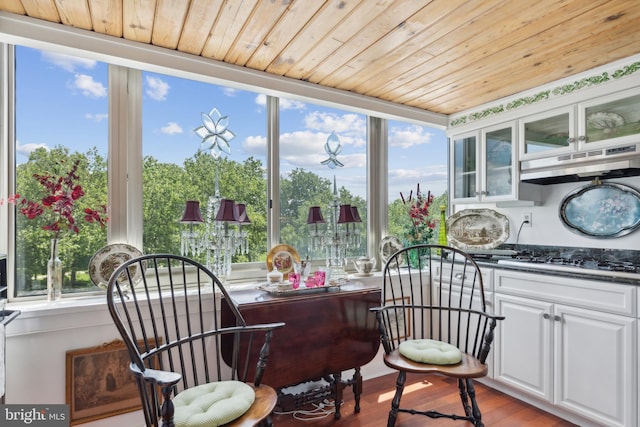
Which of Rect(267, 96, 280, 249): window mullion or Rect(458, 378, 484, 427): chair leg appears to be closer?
Rect(458, 378, 484, 427): chair leg

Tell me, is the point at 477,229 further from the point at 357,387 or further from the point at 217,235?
the point at 217,235

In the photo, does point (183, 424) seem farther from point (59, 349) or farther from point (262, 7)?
point (262, 7)

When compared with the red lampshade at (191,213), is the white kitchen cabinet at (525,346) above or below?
below

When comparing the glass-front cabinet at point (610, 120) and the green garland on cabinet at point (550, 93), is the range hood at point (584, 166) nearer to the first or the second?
the glass-front cabinet at point (610, 120)

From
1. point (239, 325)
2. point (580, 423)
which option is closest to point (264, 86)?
point (239, 325)

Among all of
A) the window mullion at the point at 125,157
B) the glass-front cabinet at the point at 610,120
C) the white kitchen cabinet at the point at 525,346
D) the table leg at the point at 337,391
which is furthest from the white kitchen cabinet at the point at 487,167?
the window mullion at the point at 125,157

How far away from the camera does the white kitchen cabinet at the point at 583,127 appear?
7.07ft

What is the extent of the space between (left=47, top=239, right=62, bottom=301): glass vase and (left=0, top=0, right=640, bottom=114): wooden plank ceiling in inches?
46.9

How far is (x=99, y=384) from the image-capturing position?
1858mm

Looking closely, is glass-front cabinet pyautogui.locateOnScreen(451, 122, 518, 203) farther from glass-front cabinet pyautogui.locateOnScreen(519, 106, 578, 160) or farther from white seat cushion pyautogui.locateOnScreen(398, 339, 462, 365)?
white seat cushion pyautogui.locateOnScreen(398, 339, 462, 365)

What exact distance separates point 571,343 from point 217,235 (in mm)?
2216

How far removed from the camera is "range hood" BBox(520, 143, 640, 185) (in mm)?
2131

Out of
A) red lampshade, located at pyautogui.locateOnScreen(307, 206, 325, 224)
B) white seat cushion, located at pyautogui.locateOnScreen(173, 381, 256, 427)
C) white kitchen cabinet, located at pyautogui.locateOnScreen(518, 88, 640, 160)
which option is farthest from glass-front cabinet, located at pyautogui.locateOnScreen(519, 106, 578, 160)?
white seat cushion, located at pyautogui.locateOnScreen(173, 381, 256, 427)

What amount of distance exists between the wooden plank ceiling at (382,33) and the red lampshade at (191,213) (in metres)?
0.91
